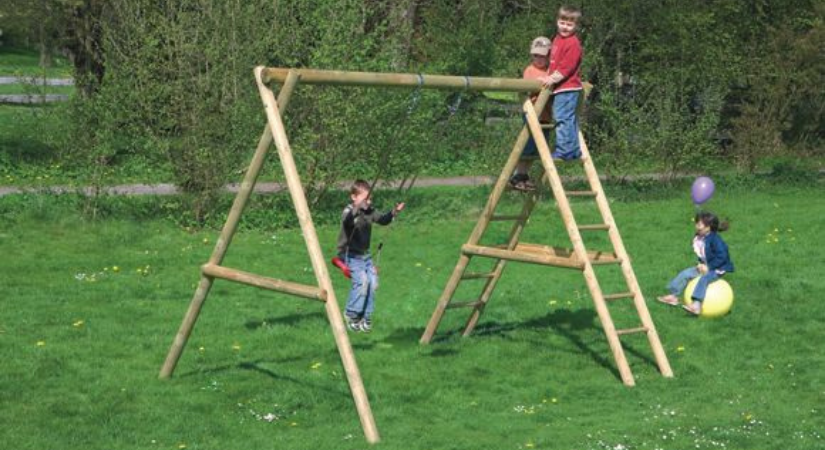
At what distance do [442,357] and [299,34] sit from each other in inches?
396

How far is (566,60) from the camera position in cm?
1109

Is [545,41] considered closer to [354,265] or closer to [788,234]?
[354,265]

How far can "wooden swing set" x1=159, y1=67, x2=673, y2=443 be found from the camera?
29.9 ft

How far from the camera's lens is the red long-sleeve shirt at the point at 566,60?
1102cm

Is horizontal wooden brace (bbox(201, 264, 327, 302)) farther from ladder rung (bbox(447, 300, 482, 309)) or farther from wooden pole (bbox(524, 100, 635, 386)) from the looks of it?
ladder rung (bbox(447, 300, 482, 309))

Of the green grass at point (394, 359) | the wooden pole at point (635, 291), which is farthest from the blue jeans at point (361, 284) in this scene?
the wooden pole at point (635, 291)

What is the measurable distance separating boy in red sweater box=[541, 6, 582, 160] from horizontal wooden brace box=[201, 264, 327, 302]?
118 inches

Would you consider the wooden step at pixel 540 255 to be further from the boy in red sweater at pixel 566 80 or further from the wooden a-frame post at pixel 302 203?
the wooden a-frame post at pixel 302 203

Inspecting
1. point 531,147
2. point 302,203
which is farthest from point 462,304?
point 302,203

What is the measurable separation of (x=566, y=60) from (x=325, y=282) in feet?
11.5

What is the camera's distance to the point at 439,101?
21.2m

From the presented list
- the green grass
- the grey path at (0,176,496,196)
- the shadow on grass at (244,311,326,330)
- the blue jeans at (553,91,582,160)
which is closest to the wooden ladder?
the blue jeans at (553,91,582,160)

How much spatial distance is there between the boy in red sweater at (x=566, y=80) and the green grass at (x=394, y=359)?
2199 millimetres

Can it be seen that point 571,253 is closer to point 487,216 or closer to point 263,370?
point 487,216
